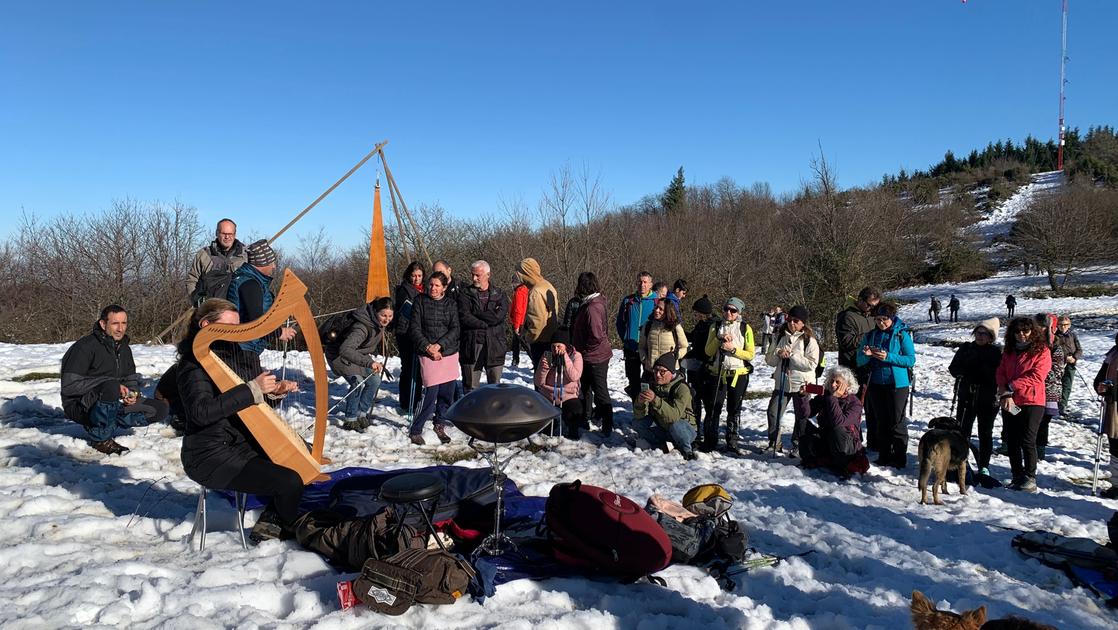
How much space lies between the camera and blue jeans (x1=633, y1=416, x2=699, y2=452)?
779 cm

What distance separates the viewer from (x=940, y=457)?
639 cm

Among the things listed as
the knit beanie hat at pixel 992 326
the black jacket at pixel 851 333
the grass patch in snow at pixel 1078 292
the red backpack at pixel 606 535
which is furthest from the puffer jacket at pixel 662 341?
the grass patch in snow at pixel 1078 292

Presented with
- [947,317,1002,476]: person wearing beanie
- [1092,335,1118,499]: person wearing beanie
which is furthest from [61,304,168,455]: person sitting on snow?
[1092,335,1118,499]: person wearing beanie

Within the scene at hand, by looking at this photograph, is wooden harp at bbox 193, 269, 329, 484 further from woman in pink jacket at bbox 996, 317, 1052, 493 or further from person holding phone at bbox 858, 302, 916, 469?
woman in pink jacket at bbox 996, 317, 1052, 493

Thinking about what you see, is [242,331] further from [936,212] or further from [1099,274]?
[936,212]

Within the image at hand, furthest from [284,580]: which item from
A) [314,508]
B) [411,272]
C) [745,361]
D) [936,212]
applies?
[936,212]

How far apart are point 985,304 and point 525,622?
3868 cm

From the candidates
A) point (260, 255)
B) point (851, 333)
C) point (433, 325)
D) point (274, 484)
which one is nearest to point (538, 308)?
point (433, 325)

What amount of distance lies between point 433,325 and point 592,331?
1960 millimetres

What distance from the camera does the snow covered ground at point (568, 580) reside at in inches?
144

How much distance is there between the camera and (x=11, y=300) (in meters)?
24.3

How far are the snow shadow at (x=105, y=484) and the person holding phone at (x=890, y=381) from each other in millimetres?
6970

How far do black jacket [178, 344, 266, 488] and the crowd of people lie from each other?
112 cm

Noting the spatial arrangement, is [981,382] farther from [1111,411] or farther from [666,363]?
[666,363]
